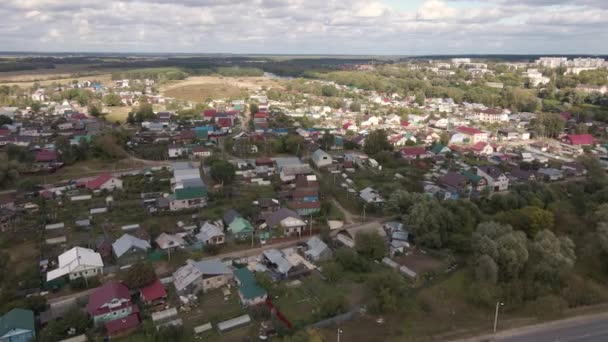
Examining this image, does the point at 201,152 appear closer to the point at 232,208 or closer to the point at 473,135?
the point at 232,208

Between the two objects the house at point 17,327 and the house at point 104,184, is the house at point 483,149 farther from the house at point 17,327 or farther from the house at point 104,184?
the house at point 17,327

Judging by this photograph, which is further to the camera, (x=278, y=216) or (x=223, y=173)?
(x=223, y=173)

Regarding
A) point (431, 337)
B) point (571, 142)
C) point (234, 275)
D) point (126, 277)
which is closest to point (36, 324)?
point (126, 277)

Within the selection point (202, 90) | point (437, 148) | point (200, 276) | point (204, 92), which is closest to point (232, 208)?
point (200, 276)

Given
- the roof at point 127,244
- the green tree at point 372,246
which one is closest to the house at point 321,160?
the green tree at point 372,246

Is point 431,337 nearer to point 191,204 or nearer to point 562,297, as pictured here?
point 562,297
